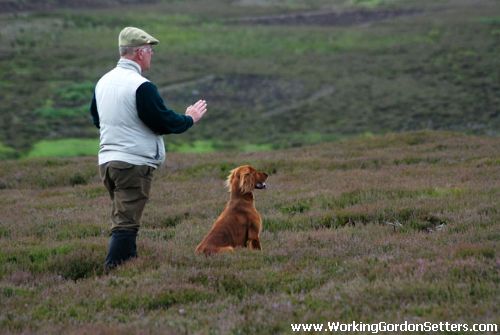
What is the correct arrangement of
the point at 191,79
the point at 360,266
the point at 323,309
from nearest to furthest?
the point at 323,309 < the point at 360,266 < the point at 191,79

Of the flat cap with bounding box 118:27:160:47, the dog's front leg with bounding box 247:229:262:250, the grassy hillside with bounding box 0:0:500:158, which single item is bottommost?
the grassy hillside with bounding box 0:0:500:158

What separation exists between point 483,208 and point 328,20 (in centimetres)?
6505

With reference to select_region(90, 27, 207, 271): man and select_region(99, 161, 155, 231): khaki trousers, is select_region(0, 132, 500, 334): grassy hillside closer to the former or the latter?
select_region(99, 161, 155, 231): khaki trousers

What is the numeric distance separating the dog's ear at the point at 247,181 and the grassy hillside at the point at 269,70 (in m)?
21.4

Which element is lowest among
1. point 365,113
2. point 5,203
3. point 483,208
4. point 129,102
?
point 365,113

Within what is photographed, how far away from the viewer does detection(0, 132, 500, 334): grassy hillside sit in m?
7.14

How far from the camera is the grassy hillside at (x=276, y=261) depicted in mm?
7137

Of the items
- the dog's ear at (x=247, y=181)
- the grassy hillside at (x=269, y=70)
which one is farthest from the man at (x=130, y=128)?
the grassy hillside at (x=269, y=70)

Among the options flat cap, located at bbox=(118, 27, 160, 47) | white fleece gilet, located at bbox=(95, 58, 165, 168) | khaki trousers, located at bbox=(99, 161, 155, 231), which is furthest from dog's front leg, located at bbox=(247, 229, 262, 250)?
flat cap, located at bbox=(118, 27, 160, 47)

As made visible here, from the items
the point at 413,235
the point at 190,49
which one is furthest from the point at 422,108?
the point at 413,235

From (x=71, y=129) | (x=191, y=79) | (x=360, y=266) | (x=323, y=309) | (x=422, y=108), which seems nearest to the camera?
(x=323, y=309)

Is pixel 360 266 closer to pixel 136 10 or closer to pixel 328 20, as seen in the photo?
pixel 328 20

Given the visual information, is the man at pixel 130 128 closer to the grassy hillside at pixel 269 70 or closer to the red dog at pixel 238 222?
the red dog at pixel 238 222

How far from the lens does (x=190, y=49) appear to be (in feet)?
190
